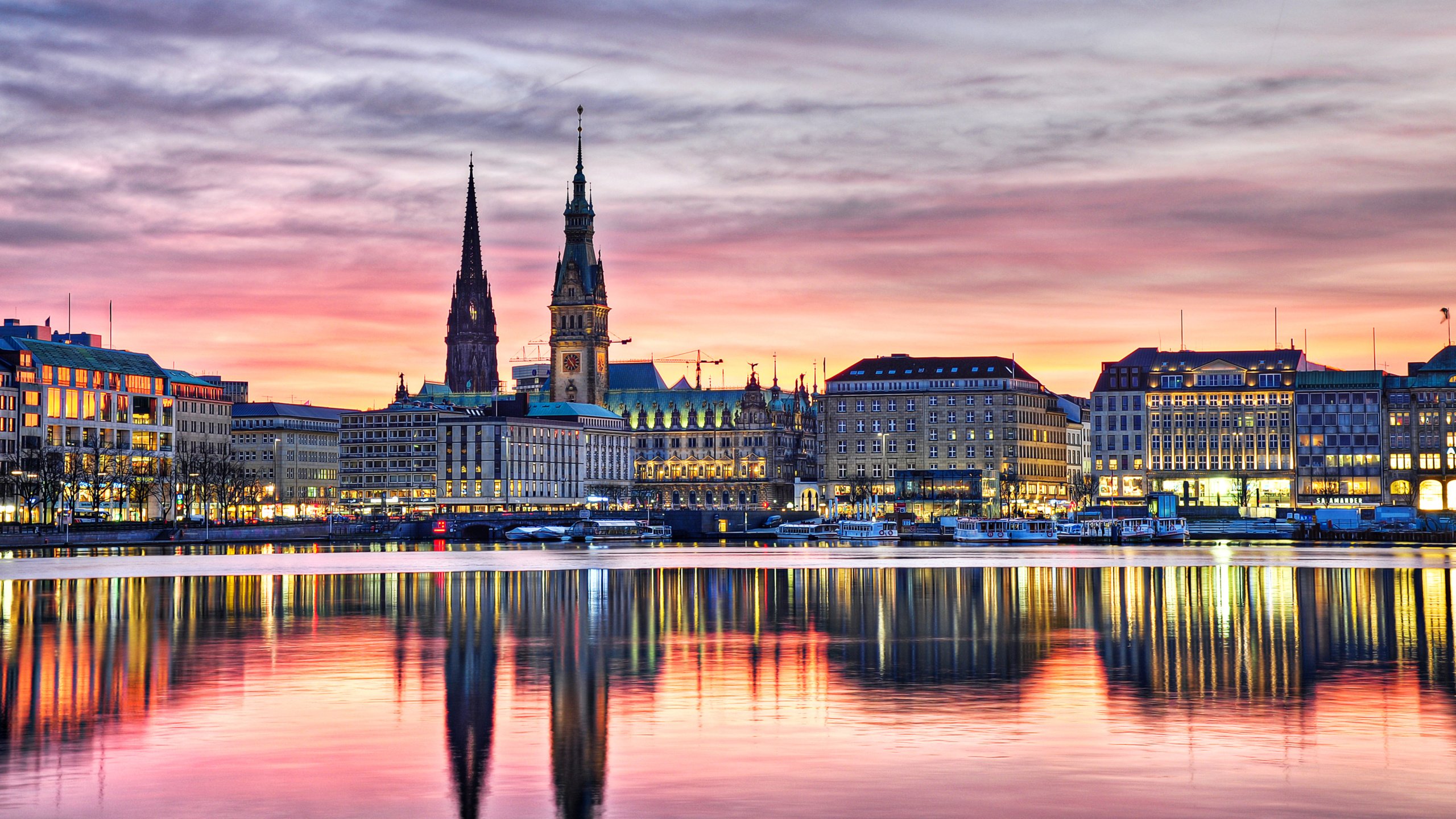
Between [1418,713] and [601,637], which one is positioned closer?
[1418,713]

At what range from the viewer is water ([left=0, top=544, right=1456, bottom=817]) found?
99.6ft

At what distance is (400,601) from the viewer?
81125 mm

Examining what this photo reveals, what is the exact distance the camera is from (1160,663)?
166ft

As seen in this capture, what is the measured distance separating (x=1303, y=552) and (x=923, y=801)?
424ft

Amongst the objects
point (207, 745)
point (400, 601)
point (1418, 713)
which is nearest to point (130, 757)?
point (207, 745)

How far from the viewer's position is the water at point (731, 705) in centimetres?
3036

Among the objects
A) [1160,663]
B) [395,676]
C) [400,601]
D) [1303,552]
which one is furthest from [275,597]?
[1303,552]

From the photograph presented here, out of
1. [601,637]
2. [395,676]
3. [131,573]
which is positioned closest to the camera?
[395,676]

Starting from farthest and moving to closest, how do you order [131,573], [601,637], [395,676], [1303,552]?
[1303,552], [131,573], [601,637], [395,676]

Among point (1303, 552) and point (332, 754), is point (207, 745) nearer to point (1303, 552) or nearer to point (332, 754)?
point (332, 754)

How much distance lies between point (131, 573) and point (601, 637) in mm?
59601

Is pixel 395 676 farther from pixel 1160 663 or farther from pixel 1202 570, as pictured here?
pixel 1202 570

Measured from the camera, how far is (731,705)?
41844mm

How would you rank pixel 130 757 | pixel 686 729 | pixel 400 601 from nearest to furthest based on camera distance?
1. pixel 130 757
2. pixel 686 729
3. pixel 400 601
